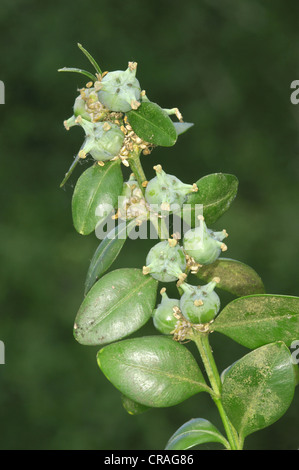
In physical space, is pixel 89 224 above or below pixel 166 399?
above

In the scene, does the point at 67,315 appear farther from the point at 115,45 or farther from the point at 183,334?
the point at 183,334

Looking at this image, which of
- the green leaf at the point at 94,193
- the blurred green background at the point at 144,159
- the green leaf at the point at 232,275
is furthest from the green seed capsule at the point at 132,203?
the blurred green background at the point at 144,159

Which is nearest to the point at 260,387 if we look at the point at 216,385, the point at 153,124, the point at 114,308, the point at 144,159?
the point at 216,385

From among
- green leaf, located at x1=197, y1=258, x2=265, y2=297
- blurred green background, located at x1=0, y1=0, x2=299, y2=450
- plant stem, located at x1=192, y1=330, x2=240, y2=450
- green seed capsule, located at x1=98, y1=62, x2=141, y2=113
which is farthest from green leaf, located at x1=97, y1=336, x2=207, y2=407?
blurred green background, located at x1=0, y1=0, x2=299, y2=450

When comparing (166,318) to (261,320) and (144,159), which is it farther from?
(144,159)

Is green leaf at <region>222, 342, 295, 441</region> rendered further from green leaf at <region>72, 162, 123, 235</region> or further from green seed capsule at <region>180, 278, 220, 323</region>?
green leaf at <region>72, 162, 123, 235</region>

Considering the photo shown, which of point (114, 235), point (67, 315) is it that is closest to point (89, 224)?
point (114, 235)
